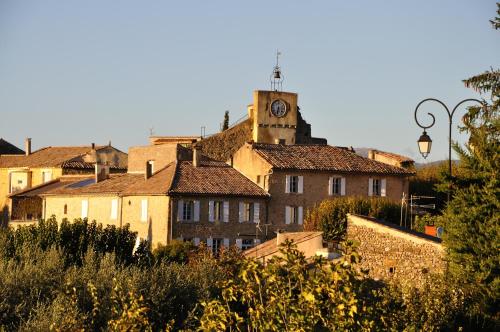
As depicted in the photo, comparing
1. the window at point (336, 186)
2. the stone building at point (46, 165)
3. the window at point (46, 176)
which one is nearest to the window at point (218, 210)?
the window at point (336, 186)

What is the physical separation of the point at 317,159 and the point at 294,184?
2.64m

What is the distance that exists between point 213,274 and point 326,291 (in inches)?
511

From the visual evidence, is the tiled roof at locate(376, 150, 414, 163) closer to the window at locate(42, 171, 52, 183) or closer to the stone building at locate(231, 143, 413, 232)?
the stone building at locate(231, 143, 413, 232)

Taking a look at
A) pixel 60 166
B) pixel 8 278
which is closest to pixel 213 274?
pixel 8 278

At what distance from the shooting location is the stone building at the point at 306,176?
64.4 metres

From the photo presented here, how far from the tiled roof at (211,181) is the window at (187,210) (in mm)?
668

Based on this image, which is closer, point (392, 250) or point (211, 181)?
point (392, 250)

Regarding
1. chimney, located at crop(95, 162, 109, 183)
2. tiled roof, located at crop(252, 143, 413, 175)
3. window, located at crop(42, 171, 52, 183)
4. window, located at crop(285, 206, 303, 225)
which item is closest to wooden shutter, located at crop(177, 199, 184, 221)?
tiled roof, located at crop(252, 143, 413, 175)

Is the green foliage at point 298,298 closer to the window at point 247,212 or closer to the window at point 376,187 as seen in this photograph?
the window at point 247,212

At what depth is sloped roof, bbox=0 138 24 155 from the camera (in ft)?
332

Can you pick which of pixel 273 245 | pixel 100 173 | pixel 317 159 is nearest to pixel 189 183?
pixel 317 159

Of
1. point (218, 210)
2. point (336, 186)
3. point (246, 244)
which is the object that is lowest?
point (246, 244)

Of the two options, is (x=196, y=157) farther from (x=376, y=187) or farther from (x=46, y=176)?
(x=46, y=176)

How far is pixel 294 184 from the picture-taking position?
213ft
